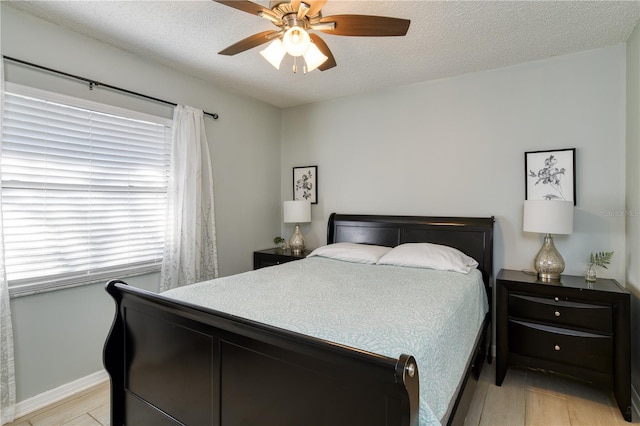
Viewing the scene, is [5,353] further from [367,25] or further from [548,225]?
[548,225]

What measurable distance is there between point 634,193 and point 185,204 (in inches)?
137

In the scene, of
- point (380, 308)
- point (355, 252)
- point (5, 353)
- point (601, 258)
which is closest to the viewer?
point (380, 308)

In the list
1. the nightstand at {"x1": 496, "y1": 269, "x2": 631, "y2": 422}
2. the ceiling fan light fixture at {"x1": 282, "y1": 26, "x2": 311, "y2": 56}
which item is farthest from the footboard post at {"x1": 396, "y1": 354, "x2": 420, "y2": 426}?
the nightstand at {"x1": 496, "y1": 269, "x2": 631, "y2": 422}

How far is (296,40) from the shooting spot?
5.58 feet

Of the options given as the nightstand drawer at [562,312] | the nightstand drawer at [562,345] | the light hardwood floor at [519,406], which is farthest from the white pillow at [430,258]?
the light hardwood floor at [519,406]

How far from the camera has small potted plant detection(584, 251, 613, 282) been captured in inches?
96.4

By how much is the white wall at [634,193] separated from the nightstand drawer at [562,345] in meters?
0.30

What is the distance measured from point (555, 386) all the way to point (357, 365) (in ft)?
7.59

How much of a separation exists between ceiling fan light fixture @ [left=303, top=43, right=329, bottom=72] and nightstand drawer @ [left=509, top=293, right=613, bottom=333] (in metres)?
2.18

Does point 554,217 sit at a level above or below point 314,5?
below

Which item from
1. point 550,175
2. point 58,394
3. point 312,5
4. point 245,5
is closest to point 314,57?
point 312,5

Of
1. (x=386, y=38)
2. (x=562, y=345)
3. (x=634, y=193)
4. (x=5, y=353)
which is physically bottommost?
(x=562, y=345)

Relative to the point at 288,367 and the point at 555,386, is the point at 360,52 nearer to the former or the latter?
A: the point at 288,367

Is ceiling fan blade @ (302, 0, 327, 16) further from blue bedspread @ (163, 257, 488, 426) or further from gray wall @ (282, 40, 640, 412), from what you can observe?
gray wall @ (282, 40, 640, 412)
